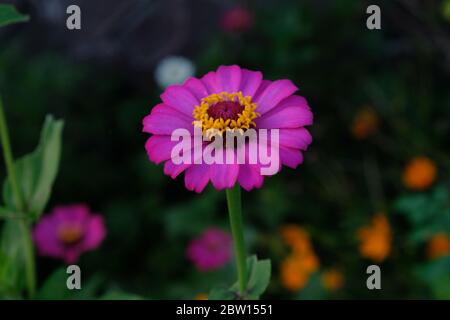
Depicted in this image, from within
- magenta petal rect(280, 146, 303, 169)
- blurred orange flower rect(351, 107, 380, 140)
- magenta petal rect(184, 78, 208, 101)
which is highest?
blurred orange flower rect(351, 107, 380, 140)

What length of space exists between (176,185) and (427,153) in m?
0.60

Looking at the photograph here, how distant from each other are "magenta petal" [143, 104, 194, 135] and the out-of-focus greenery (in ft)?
1.95

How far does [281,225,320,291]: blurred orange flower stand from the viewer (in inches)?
52.2

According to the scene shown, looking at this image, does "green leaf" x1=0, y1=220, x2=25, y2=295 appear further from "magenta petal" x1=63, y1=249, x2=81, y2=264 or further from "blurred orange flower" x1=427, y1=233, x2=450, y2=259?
"blurred orange flower" x1=427, y1=233, x2=450, y2=259

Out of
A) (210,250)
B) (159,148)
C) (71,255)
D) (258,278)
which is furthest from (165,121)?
(210,250)

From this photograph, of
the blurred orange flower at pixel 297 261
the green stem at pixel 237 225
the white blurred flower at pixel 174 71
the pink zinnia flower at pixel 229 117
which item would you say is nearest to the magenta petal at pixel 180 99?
the pink zinnia flower at pixel 229 117

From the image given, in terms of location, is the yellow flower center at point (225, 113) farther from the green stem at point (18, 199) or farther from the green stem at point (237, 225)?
→ the green stem at point (18, 199)

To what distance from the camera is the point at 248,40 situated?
174cm

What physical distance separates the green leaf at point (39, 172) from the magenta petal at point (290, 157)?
1.24ft

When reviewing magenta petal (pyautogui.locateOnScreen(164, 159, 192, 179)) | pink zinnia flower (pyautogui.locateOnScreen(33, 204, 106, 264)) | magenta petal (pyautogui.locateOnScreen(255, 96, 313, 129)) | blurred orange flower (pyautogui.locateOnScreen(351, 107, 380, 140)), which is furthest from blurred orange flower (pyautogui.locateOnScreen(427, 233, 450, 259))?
magenta petal (pyautogui.locateOnScreen(164, 159, 192, 179))

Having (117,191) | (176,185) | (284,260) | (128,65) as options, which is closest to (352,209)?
(284,260)

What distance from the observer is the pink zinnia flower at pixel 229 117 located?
1.95ft

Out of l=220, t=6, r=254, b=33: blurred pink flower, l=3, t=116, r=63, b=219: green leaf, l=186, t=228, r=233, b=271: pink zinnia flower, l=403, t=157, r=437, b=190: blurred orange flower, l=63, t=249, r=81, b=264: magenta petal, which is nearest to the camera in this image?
l=3, t=116, r=63, b=219: green leaf

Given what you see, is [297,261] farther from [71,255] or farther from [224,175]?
[224,175]
